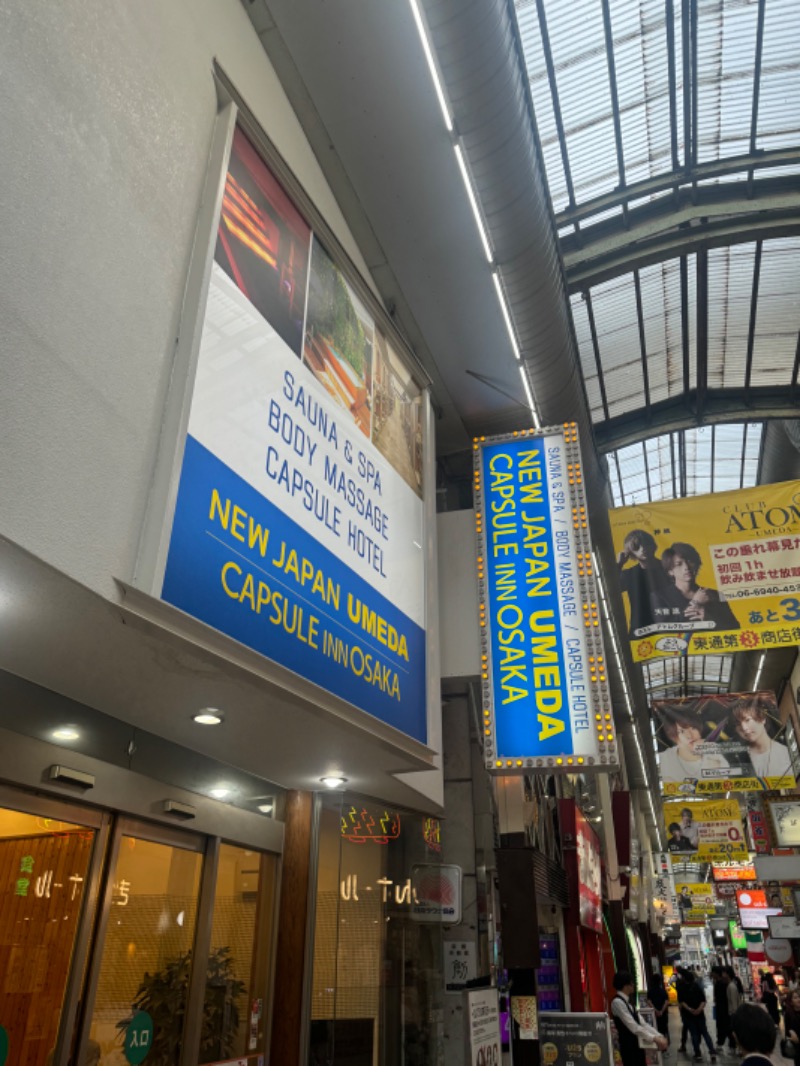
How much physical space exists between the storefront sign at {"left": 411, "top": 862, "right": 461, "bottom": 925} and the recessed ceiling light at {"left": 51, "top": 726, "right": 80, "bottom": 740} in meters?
4.08

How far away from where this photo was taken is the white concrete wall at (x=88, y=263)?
2.44 metres

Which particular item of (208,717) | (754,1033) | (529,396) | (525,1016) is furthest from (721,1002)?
(208,717)

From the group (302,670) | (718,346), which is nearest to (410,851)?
(302,670)

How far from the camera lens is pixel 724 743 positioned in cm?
1334

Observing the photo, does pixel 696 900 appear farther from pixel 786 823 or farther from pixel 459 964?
pixel 459 964

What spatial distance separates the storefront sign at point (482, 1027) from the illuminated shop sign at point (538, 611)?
174 cm

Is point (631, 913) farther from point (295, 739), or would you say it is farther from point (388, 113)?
point (388, 113)

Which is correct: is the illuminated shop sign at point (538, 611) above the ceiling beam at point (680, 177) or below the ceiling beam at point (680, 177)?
below

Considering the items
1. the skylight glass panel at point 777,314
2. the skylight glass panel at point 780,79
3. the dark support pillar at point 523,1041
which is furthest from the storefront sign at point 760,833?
the skylight glass panel at point 780,79

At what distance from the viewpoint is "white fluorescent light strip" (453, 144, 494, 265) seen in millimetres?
5871

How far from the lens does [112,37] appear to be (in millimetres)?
3334

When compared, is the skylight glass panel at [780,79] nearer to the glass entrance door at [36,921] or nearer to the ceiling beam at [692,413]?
the ceiling beam at [692,413]

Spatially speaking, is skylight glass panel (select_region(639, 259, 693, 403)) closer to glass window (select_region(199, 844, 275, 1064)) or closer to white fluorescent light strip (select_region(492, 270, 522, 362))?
white fluorescent light strip (select_region(492, 270, 522, 362))

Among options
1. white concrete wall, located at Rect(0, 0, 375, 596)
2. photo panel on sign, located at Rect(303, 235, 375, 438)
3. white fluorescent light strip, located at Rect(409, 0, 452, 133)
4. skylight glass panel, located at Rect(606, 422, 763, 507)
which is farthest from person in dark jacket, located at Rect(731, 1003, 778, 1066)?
skylight glass panel, located at Rect(606, 422, 763, 507)
